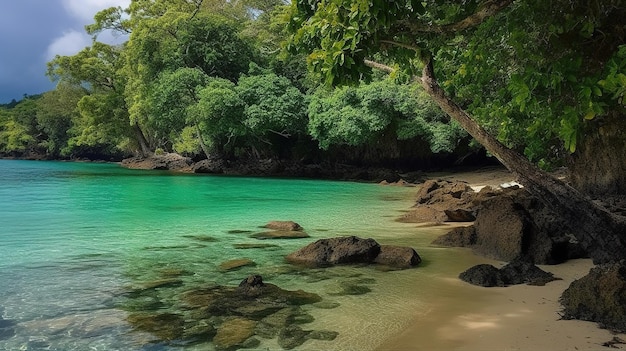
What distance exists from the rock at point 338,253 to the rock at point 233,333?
270 cm

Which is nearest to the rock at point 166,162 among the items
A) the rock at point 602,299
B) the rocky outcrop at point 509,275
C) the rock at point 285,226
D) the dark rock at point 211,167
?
the dark rock at point 211,167

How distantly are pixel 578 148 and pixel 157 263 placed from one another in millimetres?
8632

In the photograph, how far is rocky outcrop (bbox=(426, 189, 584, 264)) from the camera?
23.5 feet

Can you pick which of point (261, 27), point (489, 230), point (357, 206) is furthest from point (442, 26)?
point (261, 27)

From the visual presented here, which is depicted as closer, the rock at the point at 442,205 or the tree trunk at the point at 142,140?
the rock at the point at 442,205

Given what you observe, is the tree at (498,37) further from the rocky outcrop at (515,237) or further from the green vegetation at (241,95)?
the green vegetation at (241,95)

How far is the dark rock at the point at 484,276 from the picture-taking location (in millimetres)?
6016

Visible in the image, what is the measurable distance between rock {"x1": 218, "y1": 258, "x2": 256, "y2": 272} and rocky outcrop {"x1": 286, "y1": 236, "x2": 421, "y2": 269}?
66cm

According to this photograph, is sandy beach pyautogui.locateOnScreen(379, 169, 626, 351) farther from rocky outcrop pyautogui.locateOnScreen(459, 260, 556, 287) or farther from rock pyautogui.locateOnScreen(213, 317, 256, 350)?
rock pyautogui.locateOnScreen(213, 317, 256, 350)

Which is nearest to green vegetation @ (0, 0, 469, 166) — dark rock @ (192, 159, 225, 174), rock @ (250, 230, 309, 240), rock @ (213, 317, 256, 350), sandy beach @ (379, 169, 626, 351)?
dark rock @ (192, 159, 225, 174)

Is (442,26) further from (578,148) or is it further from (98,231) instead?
(98,231)

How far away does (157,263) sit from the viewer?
25.6 feet

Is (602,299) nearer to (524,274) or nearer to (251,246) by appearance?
(524,274)

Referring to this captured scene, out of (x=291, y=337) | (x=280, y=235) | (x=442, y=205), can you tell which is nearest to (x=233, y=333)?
(x=291, y=337)
